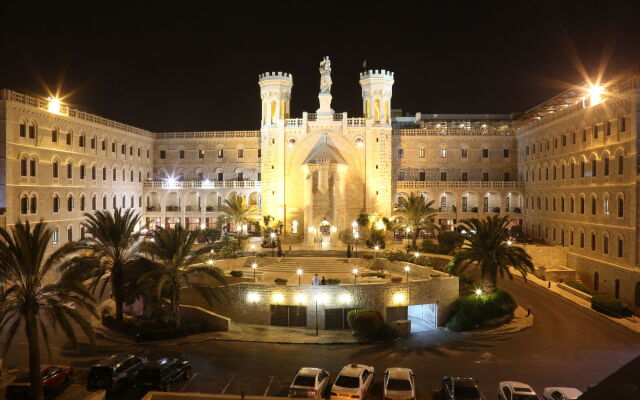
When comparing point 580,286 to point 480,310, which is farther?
point 580,286

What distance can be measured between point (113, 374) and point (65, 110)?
34.9 meters

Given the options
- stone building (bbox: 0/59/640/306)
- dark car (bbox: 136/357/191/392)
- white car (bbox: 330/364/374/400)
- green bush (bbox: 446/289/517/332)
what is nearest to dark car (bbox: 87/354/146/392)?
dark car (bbox: 136/357/191/392)

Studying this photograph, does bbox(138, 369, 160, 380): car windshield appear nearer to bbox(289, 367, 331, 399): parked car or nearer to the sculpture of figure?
bbox(289, 367, 331, 399): parked car

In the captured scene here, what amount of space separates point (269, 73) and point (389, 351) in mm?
36999

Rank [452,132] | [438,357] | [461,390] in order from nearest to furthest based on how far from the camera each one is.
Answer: [461,390] → [438,357] → [452,132]

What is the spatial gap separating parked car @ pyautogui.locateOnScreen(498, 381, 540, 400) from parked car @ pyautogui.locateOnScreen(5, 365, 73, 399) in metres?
17.9

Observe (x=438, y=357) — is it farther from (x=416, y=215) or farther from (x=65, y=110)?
(x=65, y=110)

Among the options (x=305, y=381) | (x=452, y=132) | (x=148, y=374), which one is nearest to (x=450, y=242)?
(x=452, y=132)

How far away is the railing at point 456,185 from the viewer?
189 ft

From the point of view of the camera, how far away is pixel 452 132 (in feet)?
197

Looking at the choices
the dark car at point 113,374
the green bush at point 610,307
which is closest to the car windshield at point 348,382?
the dark car at point 113,374

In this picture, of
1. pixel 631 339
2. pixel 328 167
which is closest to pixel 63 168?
pixel 328 167

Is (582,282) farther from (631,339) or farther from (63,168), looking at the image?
(63,168)

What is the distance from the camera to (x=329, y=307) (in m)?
31.0
